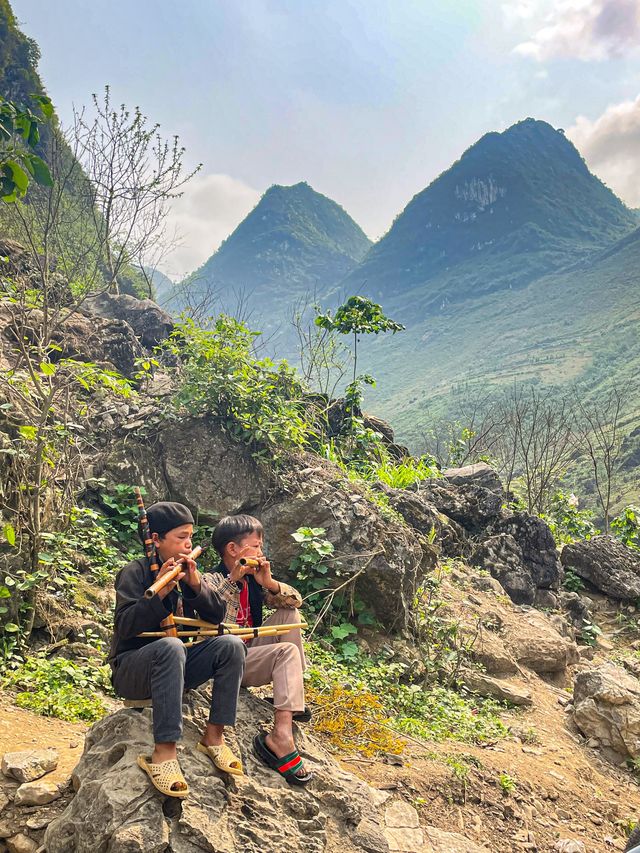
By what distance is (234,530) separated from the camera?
3402 millimetres

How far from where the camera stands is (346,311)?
38.1 ft

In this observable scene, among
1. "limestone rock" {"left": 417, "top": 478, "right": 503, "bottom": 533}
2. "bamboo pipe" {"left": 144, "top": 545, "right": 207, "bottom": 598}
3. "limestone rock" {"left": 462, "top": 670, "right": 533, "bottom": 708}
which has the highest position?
"bamboo pipe" {"left": 144, "top": 545, "right": 207, "bottom": 598}

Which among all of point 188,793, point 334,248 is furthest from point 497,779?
point 334,248

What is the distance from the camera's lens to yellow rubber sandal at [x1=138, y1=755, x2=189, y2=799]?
2285 millimetres

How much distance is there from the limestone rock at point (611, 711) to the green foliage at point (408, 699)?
855 millimetres

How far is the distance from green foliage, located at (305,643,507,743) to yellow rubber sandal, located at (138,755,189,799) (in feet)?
7.30

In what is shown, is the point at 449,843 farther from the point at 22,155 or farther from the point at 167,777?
the point at 22,155

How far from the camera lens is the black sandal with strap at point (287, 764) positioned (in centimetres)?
284

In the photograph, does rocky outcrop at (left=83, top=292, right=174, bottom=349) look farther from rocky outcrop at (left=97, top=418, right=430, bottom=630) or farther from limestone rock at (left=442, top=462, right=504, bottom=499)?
limestone rock at (left=442, top=462, right=504, bottom=499)

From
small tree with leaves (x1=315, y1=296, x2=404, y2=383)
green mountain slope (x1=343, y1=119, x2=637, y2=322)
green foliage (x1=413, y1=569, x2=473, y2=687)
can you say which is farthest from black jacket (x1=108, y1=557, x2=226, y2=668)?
green mountain slope (x1=343, y1=119, x2=637, y2=322)

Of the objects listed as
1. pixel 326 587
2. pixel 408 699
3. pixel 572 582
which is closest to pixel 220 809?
pixel 408 699

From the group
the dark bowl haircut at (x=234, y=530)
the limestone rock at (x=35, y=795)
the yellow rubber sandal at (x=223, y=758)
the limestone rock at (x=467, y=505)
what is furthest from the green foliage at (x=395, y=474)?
the limestone rock at (x=35, y=795)

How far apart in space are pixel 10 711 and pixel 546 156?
18955cm

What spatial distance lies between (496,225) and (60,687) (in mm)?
158236
